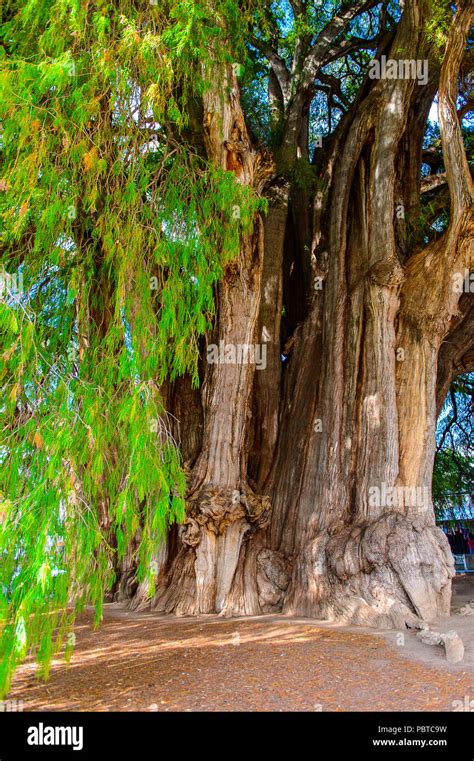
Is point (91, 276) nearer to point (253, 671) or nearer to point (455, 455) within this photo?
point (253, 671)

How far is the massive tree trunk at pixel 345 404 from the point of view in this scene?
16.8ft

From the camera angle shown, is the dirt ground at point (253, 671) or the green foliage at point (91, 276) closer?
the green foliage at point (91, 276)

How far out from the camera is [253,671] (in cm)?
348

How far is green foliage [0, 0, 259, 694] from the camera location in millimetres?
2865

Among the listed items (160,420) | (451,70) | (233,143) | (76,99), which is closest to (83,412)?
(160,420)

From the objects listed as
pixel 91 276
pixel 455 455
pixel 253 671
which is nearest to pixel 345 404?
pixel 91 276

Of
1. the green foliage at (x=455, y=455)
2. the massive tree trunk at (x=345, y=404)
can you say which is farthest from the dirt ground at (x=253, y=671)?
the green foliage at (x=455, y=455)

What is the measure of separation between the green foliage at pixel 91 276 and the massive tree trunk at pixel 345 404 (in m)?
1.17

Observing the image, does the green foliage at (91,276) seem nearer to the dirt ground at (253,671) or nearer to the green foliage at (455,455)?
the dirt ground at (253,671)

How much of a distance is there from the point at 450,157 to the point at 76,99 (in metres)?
3.32

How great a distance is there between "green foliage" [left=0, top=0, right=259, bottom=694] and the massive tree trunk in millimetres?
1173

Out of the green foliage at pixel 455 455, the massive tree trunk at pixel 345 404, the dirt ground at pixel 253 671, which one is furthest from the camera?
the green foliage at pixel 455 455

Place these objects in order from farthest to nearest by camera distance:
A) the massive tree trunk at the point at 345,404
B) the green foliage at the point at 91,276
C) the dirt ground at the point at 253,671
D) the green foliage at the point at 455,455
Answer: the green foliage at the point at 455,455 < the massive tree trunk at the point at 345,404 < the dirt ground at the point at 253,671 < the green foliage at the point at 91,276

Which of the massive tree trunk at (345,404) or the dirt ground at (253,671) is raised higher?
the massive tree trunk at (345,404)
